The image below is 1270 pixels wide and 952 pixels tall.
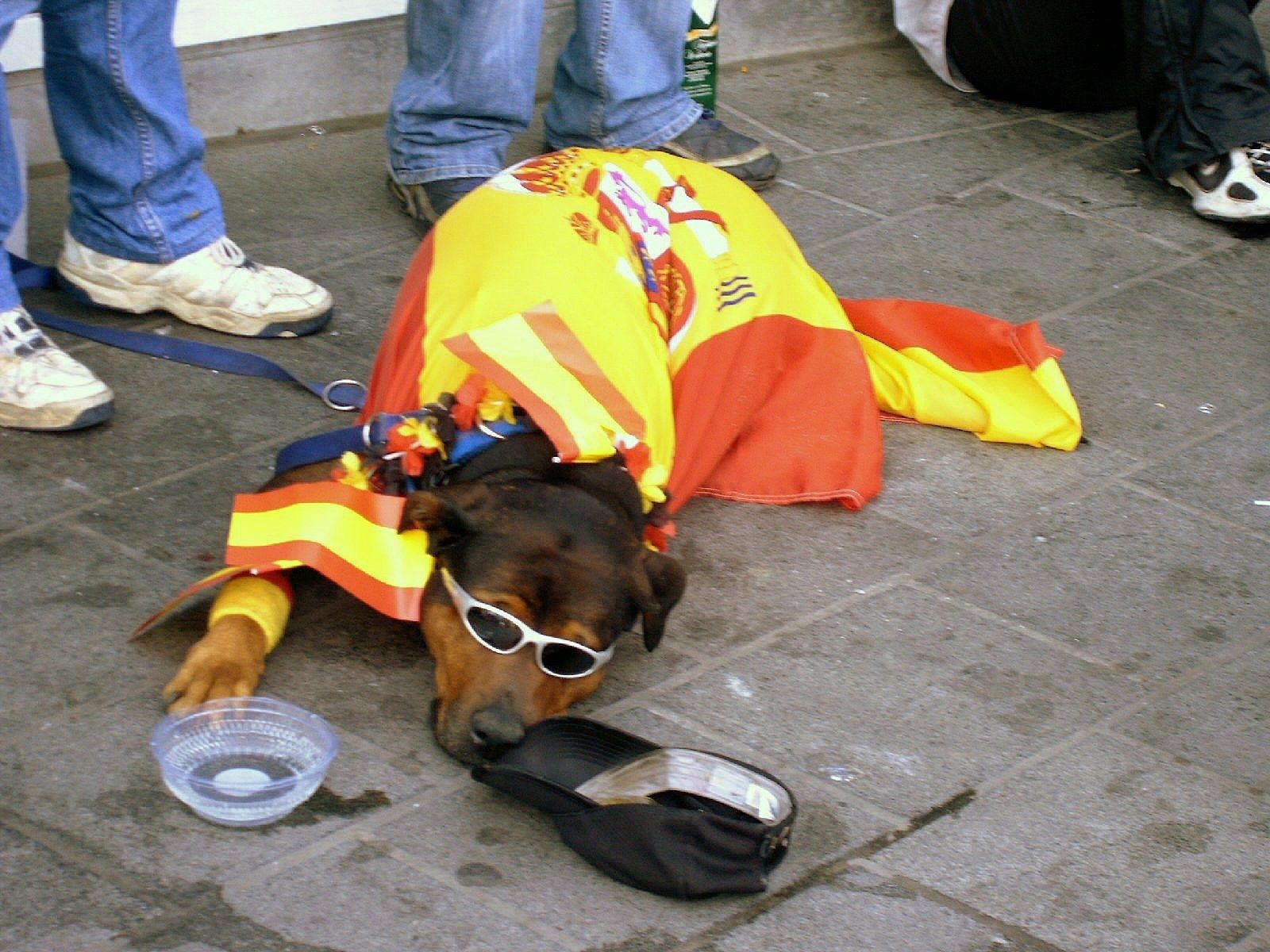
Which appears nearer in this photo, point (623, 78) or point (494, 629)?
point (494, 629)

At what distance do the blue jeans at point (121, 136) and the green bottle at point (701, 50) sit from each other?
6.70 ft

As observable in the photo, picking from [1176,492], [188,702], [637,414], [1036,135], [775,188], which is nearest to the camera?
[188,702]

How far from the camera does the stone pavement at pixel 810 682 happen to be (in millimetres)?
2492

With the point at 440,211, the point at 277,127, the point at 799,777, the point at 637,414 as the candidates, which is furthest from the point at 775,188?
the point at 799,777

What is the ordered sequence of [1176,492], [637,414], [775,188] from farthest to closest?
[775,188], [1176,492], [637,414]

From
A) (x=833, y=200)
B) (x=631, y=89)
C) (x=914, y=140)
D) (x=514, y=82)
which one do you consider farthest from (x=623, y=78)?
(x=914, y=140)

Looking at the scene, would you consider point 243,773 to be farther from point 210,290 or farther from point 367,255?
point 367,255

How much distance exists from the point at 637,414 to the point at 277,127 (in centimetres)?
291

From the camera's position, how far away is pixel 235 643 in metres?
2.89

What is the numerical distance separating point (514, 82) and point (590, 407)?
210 cm

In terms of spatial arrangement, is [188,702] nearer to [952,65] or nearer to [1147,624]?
[1147,624]

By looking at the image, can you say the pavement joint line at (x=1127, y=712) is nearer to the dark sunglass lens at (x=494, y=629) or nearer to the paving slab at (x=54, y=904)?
the dark sunglass lens at (x=494, y=629)

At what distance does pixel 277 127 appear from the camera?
5.57 m

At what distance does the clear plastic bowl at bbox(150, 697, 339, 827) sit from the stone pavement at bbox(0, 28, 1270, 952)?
0.15 feet
